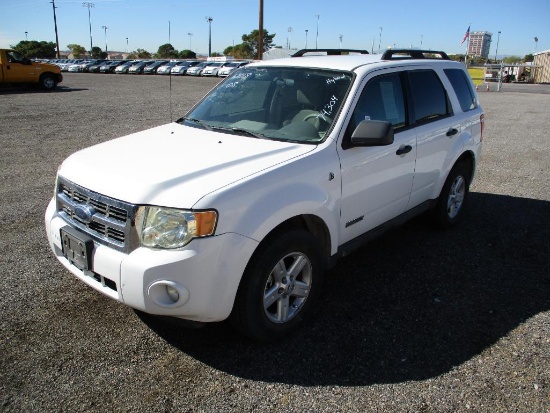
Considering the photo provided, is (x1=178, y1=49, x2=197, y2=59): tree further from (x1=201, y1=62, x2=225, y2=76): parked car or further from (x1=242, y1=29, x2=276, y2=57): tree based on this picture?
(x1=201, y1=62, x2=225, y2=76): parked car

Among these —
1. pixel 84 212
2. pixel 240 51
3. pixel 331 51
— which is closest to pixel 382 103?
pixel 331 51

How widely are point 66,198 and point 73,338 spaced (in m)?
0.94

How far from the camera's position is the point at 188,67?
142 ft

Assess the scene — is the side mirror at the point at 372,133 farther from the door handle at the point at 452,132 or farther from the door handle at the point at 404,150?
the door handle at the point at 452,132

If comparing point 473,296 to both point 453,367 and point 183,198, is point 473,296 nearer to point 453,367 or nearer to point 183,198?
point 453,367

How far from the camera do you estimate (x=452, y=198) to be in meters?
5.30

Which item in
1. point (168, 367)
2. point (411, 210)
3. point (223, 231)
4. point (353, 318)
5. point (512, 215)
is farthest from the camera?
point (512, 215)

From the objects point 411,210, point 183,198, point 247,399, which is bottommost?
point 247,399

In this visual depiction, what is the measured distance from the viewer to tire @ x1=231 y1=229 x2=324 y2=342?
2857 millimetres

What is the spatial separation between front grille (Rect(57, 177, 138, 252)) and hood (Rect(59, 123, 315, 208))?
0.05 metres

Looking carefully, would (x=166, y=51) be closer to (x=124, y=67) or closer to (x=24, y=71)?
(x=124, y=67)

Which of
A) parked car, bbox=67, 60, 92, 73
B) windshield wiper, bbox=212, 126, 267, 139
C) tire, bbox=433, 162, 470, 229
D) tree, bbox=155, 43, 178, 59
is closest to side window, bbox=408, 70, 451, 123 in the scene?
tire, bbox=433, 162, 470, 229

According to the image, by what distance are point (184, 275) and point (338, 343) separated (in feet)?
4.08

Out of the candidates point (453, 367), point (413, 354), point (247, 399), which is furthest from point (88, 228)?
point (453, 367)
